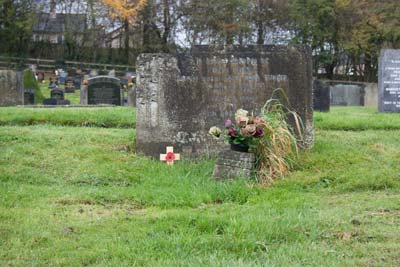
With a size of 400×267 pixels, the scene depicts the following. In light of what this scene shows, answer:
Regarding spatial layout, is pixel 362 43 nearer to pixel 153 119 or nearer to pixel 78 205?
pixel 153 119

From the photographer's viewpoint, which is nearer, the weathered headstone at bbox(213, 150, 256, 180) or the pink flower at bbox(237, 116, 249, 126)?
the weathered headstone at bbox(213, 150, 256, 180)

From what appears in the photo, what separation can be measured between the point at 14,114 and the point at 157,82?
4332mm

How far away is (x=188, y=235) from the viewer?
14.0ft

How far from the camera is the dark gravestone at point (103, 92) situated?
1858 centimetres

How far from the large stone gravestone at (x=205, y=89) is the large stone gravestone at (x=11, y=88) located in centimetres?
1125

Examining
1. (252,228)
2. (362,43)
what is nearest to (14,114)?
Answer: (252,228)

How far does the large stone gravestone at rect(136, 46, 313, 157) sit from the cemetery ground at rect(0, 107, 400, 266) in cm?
46

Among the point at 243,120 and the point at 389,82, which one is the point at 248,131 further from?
the point at 389,82

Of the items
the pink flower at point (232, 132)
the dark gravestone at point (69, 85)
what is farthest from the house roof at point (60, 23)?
the pink flower at point (232, 132)

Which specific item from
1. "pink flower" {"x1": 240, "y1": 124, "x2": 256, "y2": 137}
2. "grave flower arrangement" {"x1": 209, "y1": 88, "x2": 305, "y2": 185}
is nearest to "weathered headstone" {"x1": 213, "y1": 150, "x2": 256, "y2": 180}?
"grave flower arrangement" {"x1": 209, "y1": 88, "x2": 305, "y2": 185}

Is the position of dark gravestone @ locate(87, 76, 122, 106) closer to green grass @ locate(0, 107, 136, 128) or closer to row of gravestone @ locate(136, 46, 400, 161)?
green grass @ locate(0, 107, 136, 128)

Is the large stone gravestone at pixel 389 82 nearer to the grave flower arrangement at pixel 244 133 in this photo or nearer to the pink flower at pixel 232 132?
the grave flower arrangement at pixel 244 133

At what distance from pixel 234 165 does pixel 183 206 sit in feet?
4.31

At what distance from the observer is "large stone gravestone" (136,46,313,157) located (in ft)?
27.1
